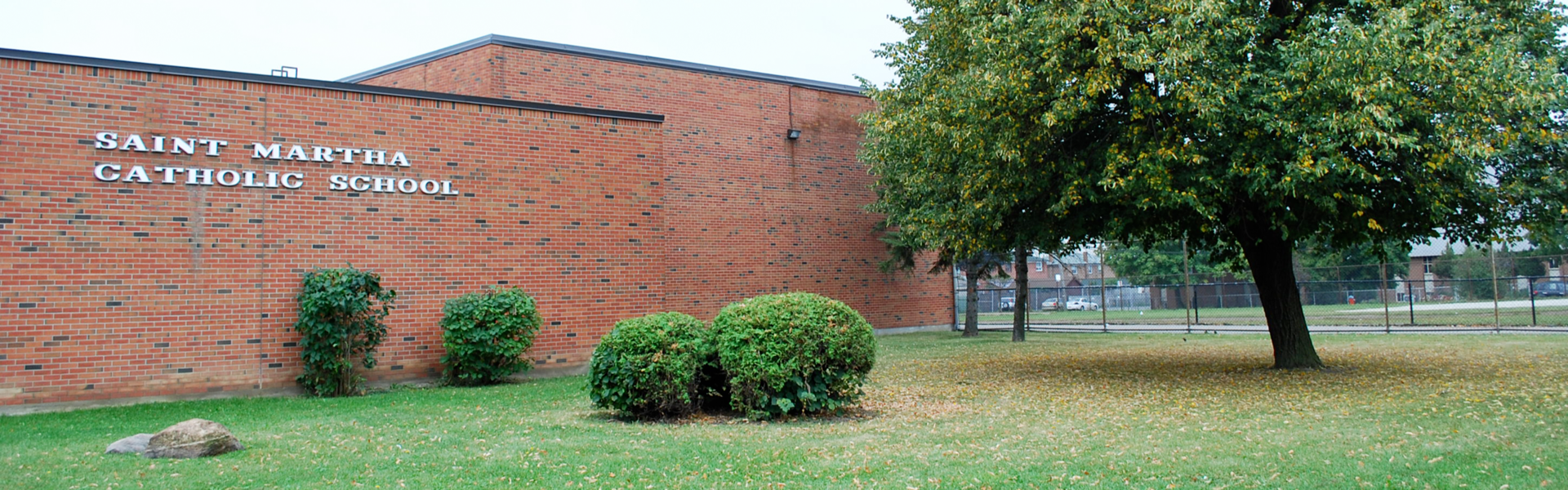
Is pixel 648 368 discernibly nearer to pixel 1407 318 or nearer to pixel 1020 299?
pixel 1020 299

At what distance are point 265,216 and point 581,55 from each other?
9.38 metres

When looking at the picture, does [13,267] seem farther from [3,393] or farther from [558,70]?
[558,70]

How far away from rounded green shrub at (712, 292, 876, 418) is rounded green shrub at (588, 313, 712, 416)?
329 millimetres

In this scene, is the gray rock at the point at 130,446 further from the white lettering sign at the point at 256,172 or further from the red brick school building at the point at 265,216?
the white lettering sign at the point at 256,172

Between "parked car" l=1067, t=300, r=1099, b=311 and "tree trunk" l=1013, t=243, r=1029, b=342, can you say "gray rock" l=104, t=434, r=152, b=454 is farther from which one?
"parked car" l=1067, t=300, r=1099, b=311

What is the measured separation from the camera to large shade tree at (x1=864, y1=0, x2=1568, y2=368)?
31.3 feet

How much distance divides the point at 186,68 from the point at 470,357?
4.90 metres

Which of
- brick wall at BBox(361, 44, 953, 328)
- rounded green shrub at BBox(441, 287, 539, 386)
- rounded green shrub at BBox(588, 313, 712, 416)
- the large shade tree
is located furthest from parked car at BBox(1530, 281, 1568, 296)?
rounded green shrub at BBox(441, 287, 539, 386)

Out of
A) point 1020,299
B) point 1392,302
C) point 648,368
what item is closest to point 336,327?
point 648,368

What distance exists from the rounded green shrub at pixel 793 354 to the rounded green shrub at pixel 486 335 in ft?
15.1

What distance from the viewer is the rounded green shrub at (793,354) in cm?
879

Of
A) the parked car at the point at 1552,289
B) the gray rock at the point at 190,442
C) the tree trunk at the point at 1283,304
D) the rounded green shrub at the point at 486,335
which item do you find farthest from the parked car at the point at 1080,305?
the gray rock at the point at 190,442

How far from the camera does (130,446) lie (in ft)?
23.3

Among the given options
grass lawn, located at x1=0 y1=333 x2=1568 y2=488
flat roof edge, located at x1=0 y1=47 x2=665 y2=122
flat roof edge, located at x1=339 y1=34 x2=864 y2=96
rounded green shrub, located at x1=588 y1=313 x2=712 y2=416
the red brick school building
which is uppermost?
flat roof edge, located at x1=339 y1=34 x2=864 y2=96
